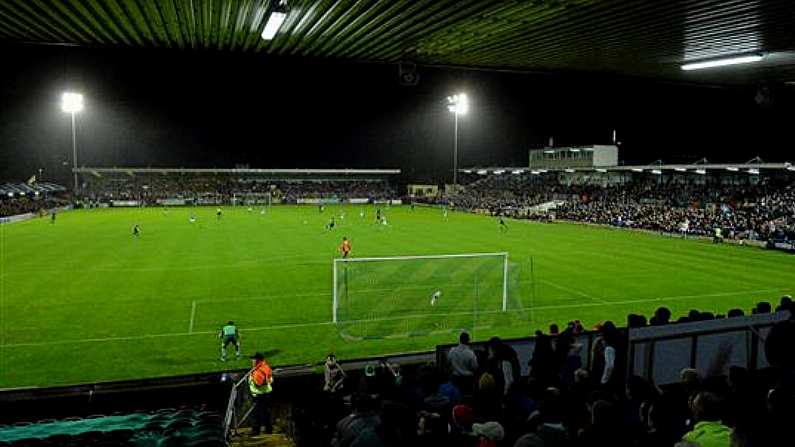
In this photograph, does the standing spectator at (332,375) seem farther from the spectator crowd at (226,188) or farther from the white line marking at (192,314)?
the spectator crowd at (226,188)

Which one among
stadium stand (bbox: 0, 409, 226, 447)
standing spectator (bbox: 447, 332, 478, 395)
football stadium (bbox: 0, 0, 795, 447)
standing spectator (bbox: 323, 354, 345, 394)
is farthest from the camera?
standing spectator (bbox: 323, 354, 345, 394)

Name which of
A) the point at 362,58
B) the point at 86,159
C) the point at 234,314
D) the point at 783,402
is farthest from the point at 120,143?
the point at 783,402

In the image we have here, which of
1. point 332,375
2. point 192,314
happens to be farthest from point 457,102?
point 332,375

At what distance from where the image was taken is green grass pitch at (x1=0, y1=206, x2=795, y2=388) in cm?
1627

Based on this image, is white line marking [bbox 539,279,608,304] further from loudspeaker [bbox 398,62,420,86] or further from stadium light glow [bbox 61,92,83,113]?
stadium light glow [bbox 61,92,83,113]

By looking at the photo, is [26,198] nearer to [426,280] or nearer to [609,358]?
[426,280]

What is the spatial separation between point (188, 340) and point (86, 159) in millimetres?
101888

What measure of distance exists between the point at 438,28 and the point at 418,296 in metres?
15.1

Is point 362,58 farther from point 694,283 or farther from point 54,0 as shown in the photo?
point 694,283

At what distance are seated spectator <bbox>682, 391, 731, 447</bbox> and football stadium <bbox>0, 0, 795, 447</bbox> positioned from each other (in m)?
0.03

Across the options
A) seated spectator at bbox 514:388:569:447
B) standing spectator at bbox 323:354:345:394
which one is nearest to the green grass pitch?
standing spectator at bbox 323:354:345:394

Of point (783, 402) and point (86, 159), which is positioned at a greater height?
point (86, 159)

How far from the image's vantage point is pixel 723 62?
11.1 meters

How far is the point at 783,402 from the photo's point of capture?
469cm
